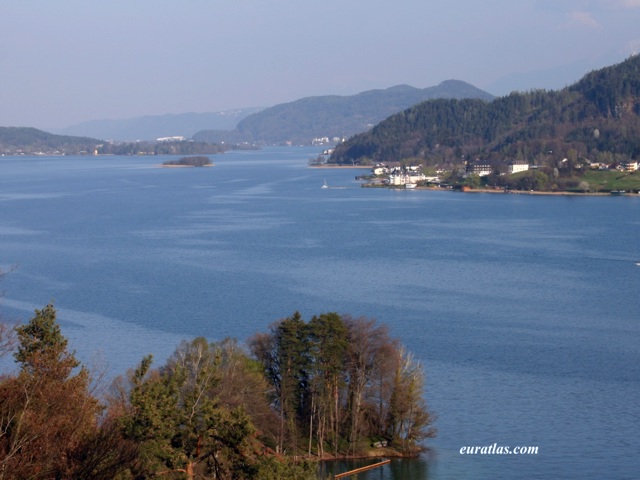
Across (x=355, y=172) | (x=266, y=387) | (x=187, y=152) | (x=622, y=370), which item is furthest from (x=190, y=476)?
(x=187, y=152)

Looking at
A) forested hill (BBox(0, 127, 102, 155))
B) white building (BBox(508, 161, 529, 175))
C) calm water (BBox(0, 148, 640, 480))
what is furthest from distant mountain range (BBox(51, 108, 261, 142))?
calm water (BBox(0, 148, 640, 480))

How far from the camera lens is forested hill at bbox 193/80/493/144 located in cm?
8181

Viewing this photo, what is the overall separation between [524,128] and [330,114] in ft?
182

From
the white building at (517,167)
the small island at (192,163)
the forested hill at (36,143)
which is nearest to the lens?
the white building at (517,167)

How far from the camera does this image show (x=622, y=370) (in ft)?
21.6

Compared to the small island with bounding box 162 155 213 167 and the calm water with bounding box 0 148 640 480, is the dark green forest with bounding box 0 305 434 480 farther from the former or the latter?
the small island with bounding box 162 155 213 167

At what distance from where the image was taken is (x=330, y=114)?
88000 mm

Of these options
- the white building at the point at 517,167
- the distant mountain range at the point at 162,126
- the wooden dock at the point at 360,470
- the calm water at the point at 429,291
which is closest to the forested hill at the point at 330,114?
the distant mountain range at the point at 162,126

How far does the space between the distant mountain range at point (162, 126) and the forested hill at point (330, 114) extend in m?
29.4

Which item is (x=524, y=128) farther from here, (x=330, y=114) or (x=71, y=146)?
(x=330, y=114)

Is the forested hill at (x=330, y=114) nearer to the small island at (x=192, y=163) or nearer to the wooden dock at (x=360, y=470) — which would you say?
the small island at (x=192, y=163)

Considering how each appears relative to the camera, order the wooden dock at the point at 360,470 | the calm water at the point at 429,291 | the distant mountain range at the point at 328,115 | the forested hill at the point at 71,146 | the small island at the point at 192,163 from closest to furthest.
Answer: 1. the wooden dock at the point at 360,470
2. the calm water at the point at 429,291
3. the small island at the point at 192,163
4. the forested hill at the point at 71,146
5. the distant mountain range at the point at 328,115

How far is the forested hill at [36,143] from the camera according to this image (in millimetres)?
61000

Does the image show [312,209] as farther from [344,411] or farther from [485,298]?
[344,411]
